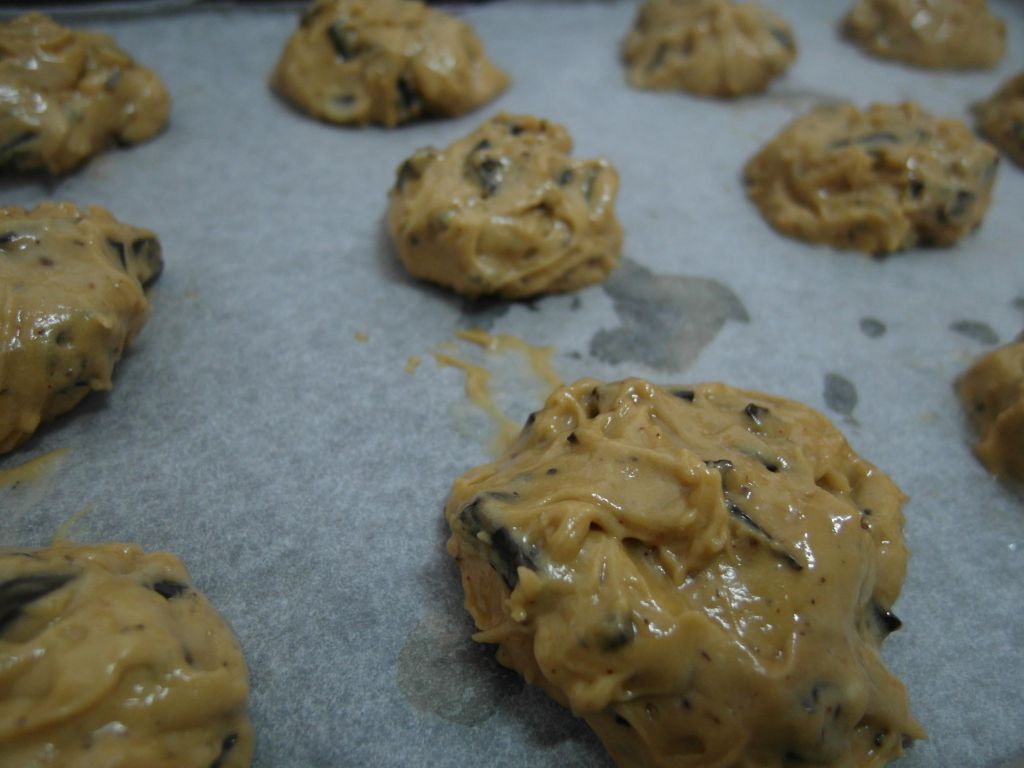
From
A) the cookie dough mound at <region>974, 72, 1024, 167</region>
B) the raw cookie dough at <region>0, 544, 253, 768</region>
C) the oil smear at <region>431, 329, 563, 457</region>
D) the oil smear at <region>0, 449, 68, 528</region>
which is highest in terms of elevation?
the cookie dough mound at <region>974, 72, 1024, 167</region>

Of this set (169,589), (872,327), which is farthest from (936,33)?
(169,589)

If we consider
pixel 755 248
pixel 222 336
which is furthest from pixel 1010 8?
pixel 222 336

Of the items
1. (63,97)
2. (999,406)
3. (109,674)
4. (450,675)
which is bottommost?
(450,675)

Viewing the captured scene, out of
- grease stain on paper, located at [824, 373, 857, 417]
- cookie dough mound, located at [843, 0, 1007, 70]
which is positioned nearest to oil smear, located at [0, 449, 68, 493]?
grease stain on paper, located at [824, 373, 857, 417]

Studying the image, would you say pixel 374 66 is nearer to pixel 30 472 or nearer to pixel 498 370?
pixel 498 370

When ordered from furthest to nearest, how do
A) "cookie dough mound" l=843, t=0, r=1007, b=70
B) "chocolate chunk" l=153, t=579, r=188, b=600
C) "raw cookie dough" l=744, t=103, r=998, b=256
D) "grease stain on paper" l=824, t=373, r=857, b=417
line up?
"cookie dough mound" l=843, t=0, r=1007, b=70 < "raw cookie dough" l=744, t=103, r=998, b=256 < "grease stain on paper" l=824, t=373, r=857, b=417 < "chocolate chunk" l=153, t=579, r=188, b=600

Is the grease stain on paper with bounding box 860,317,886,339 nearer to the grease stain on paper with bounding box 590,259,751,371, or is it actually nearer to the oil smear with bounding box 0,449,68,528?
the grease stain on paper with bounding box 590,259,751,371

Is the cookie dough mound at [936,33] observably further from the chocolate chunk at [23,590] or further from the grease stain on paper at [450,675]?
the chocolate chunk at [23,590]
